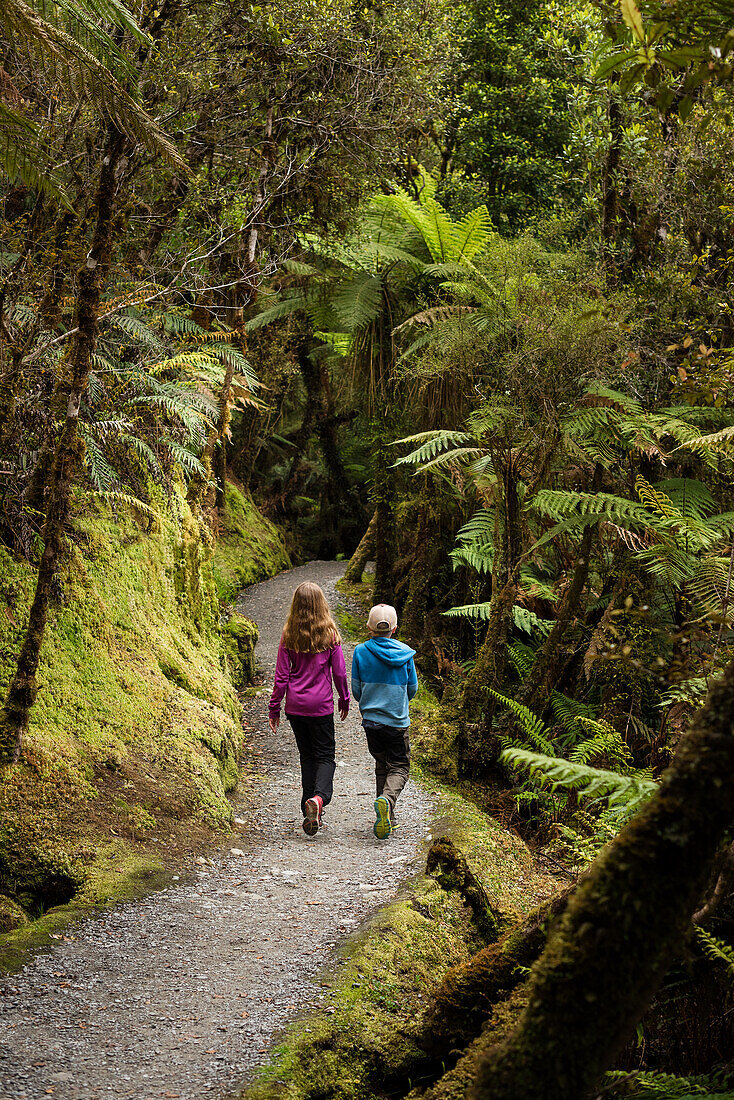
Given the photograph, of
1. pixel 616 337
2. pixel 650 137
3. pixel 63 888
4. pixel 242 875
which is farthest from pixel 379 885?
pixel 650 137

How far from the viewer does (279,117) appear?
8.88 meters

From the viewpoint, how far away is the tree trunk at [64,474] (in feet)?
14.6

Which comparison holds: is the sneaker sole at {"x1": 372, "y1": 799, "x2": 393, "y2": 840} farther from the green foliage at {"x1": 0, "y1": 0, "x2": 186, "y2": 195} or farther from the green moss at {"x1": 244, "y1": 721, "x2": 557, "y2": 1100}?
the green foliage at {"x1": 0, "y1": 0, "x2": 186, "y2": 195}

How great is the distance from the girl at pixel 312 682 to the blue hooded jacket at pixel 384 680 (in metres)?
0.18

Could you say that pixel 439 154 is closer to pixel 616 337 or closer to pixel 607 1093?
pixel 616 337

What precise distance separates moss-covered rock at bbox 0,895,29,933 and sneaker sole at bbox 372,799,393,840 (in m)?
2.53

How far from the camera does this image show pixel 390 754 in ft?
20.0

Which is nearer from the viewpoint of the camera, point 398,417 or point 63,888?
point 63,888

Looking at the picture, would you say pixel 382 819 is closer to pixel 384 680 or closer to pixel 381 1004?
pixel 384 680

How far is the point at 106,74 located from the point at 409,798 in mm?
5636

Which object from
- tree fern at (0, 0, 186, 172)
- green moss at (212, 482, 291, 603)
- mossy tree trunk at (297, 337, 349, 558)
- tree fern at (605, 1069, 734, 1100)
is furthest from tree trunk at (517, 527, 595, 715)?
mossy tree trunk at (297, 337, 349, 558)

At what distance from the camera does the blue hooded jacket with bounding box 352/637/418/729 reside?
596 cm

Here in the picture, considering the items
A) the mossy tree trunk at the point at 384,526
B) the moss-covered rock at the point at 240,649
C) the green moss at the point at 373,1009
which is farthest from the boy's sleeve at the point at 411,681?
the mossy tree trunk at the point at 384,526

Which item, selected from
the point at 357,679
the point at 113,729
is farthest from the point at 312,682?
the point at 113,729
